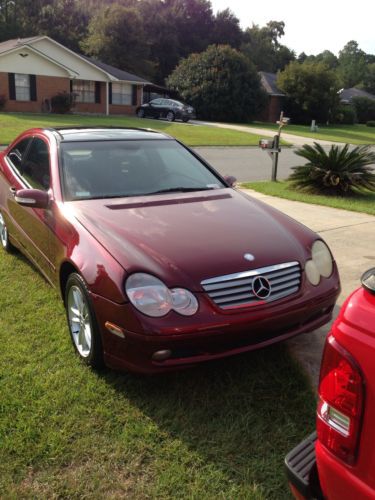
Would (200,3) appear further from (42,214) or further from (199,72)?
(42,214)

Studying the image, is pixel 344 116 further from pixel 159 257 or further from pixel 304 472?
pixel 304 472

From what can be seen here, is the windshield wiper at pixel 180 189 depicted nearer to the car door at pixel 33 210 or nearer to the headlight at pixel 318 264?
the car door at pixel 33 210

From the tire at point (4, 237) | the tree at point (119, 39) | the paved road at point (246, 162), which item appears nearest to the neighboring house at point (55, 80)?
the tree at point (119, 39)

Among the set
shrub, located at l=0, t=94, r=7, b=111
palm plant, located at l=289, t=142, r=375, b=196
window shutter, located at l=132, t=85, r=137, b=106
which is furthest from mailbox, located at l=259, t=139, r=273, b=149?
window shutter, located at l=132, t=85, r=137, b=106

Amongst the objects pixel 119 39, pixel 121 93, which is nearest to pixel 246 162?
pixel 121 93

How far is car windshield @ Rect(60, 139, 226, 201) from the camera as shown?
3.95 m

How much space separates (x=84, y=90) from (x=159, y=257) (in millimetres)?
34961

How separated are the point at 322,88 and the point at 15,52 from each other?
26.1 metres

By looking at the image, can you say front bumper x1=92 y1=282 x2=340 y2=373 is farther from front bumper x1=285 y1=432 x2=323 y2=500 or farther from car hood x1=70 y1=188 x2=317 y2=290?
front bumper x1=285 y1=432 x2=323 y2=500

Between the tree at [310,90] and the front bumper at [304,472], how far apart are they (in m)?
44.5

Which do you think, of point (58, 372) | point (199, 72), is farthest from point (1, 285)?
point (199, 72)

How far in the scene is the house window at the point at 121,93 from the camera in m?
36.3

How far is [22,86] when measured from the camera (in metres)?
31.0

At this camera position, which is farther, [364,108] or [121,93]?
[364,108]
